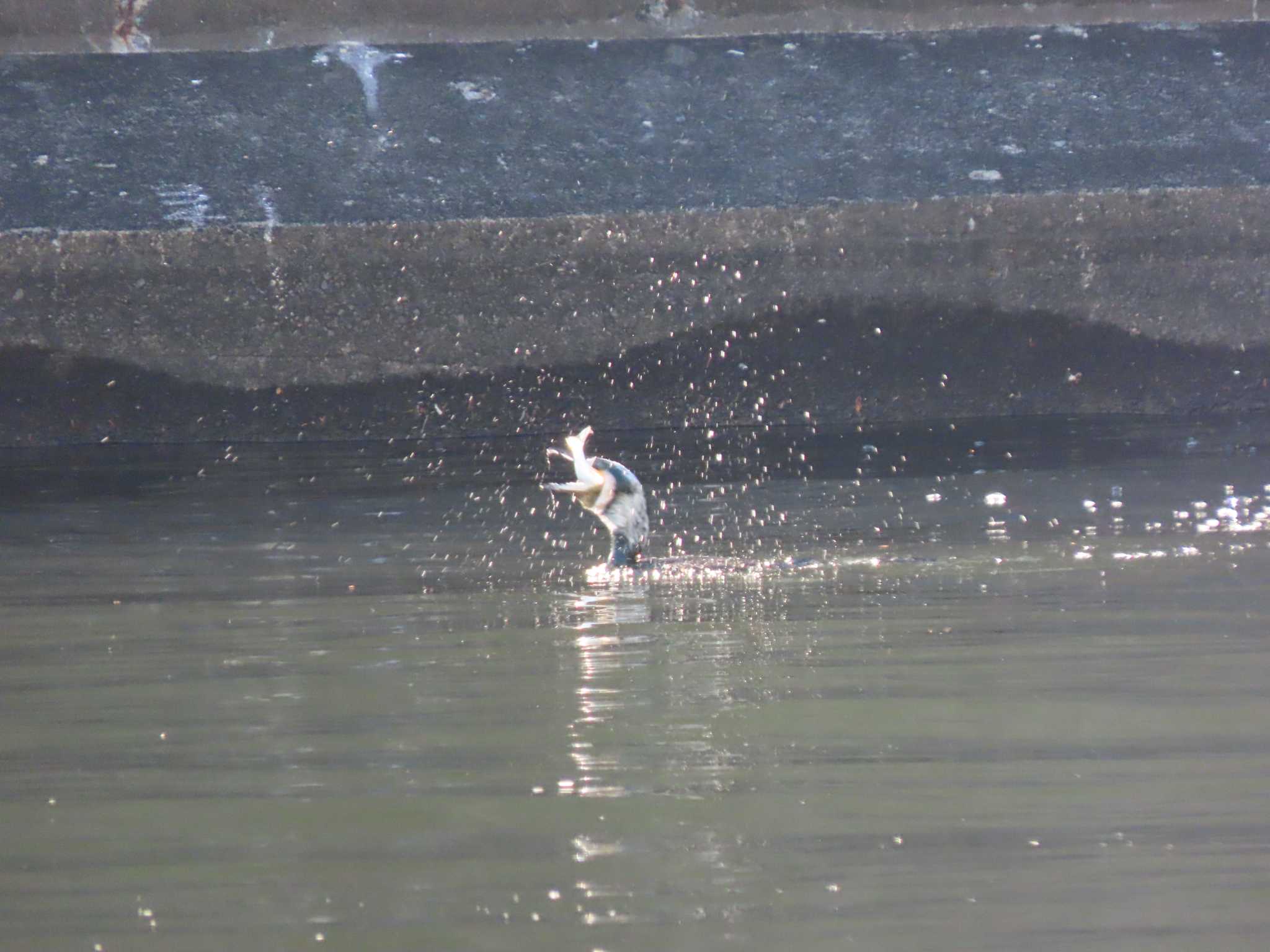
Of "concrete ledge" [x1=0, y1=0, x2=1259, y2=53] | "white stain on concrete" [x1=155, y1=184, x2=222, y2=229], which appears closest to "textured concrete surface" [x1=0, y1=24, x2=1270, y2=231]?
"white stain on concrete" [x1=155, y1=184, x2=222, y2=229]

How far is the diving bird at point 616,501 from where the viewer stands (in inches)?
225

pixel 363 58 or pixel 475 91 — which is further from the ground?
pixel 363 58

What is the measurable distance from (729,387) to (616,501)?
3980 millimetres

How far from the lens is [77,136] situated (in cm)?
1017

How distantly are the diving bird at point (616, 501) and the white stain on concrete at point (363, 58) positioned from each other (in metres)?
5.26

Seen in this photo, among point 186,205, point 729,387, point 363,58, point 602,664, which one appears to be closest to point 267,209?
point 186,205

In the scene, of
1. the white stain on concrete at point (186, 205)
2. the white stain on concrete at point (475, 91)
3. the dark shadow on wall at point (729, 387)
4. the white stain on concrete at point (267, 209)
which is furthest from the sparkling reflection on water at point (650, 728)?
the white stain on concrete at point (475, 91)

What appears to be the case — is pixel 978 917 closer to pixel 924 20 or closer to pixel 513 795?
pixel 513 795

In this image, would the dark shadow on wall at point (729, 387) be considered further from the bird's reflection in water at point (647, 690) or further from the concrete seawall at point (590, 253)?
the bird's reflection in water at point (647, 690)

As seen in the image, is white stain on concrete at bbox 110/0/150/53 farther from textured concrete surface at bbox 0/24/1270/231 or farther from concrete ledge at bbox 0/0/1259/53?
textured concrete surface at bbox 0/24/1270/231

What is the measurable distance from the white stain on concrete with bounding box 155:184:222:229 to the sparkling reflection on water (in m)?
3.15

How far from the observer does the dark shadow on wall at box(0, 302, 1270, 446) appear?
9.49 metres

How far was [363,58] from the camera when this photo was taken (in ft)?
35.5

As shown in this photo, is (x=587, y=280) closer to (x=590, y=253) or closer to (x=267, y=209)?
(x=590, y=253)
